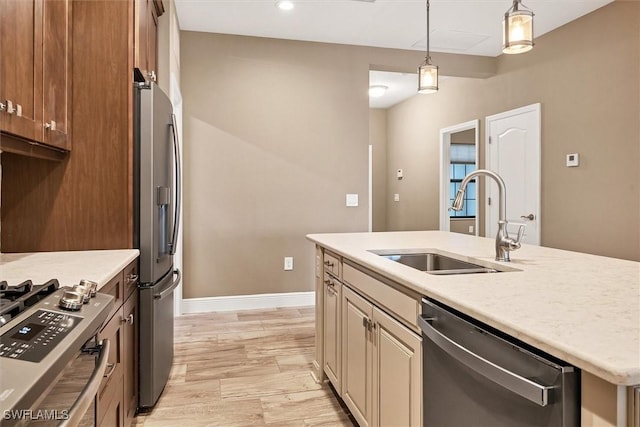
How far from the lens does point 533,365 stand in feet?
2.79

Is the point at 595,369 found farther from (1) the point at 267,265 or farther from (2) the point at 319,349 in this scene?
(1) the point at 267,265

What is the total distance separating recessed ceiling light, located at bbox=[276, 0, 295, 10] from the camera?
3456 millimetres

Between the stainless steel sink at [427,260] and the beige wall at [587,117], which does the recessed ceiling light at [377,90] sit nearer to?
the beige wall at [587,117]

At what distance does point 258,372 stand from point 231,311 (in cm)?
148

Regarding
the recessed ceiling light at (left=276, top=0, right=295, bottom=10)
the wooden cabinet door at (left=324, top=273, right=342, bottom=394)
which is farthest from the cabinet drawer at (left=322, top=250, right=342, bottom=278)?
the recessed ceiling light at (left=276, top=0, right=295, bottom=10)

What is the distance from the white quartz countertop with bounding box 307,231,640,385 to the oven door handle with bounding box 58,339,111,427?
35.7 inches

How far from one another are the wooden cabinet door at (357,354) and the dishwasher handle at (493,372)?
1.99 feet

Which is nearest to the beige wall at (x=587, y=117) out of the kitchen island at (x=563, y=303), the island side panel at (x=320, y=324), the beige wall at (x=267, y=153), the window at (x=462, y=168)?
the beige wall at (x=267, y=153)

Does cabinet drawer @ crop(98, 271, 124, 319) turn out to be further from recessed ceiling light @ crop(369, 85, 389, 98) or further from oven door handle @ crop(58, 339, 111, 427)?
recessed ceiling light @ crop(369, 85, 389, 98)

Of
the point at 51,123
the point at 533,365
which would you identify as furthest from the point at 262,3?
the point at 533,365

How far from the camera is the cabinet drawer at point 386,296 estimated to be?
1.39 m

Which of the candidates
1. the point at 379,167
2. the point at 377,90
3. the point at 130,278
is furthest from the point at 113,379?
the point at 379,167

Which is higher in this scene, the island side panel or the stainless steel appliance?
the stainless steel appliance

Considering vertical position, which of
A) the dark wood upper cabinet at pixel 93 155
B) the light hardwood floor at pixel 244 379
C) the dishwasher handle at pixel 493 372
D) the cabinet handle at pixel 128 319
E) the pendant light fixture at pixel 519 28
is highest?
the pendant light fixture at pixel 519 28
